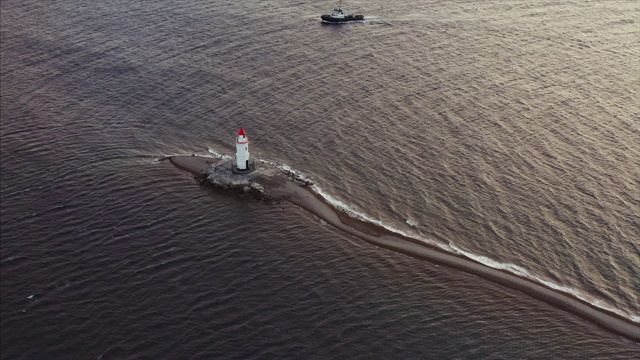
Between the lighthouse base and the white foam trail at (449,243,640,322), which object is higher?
the lighthouse base

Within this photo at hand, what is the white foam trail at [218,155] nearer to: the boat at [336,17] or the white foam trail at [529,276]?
the white foam trail at [529,276]

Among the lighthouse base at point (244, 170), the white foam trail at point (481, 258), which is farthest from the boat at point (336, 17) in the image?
the white foam trail at point (481, 258)

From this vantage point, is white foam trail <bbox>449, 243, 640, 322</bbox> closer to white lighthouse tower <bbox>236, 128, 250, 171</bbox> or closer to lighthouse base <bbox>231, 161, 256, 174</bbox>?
lighthouse base <bbox>231, 161, 256, 174</bbox>

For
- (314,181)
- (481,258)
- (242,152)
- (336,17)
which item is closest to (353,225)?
(314,181)

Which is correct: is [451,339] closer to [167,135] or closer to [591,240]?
[591,240]

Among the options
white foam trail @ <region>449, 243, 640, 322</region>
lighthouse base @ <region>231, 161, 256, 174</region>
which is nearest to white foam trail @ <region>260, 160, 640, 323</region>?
white foam trail @ <region>449, 243, 640, 322</region>

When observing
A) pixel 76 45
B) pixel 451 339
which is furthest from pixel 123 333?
pixel 76 45
